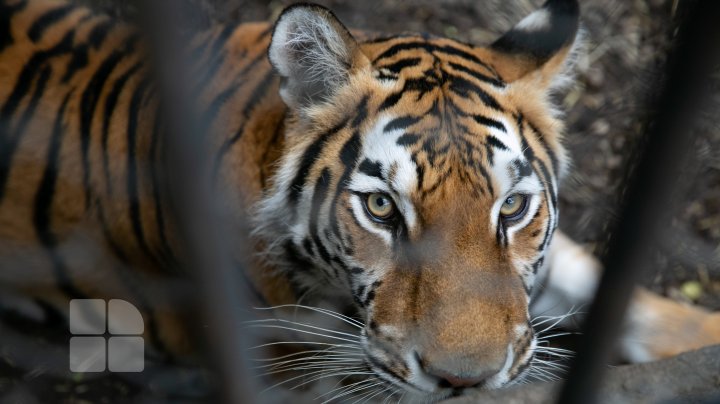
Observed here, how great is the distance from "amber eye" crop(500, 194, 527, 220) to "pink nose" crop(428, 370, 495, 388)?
25cm

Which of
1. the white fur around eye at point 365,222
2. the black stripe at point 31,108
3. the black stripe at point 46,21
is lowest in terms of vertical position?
the white fur around eye at point 365,222

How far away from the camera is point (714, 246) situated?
7.11 feet

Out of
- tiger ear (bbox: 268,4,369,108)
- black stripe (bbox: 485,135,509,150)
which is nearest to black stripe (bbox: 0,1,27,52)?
tiger ear (bbox: 268,4,369,108)

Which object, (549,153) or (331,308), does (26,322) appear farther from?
(549,153)

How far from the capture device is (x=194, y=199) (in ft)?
1.73

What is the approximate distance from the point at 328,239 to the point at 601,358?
29.6 inches

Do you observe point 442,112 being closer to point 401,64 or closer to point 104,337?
point 401,64

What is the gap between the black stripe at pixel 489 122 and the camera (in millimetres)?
1272

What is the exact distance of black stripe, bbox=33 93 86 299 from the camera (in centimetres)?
160

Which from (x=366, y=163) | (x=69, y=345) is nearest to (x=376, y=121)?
(x=366, y=163)

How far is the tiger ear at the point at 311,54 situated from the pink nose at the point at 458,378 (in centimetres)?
50

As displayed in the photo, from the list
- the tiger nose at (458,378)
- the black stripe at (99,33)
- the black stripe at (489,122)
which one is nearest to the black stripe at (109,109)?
the black stripe at (99,33)

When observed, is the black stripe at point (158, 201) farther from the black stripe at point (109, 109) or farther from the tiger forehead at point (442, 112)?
the tiger forehead at point (442, 112)

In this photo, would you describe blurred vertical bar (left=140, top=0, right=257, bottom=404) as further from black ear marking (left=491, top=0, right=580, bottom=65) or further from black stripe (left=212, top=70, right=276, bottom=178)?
black ear marking (left=491, top=0, right=580, bottom=65)
